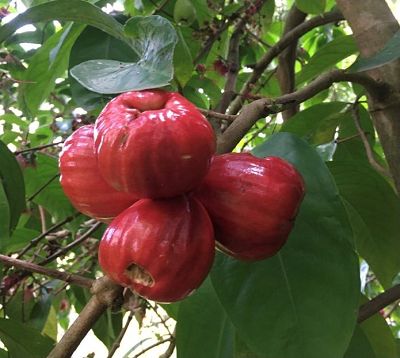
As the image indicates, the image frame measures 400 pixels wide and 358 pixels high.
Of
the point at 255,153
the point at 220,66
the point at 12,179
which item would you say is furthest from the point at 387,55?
the point at 220,66

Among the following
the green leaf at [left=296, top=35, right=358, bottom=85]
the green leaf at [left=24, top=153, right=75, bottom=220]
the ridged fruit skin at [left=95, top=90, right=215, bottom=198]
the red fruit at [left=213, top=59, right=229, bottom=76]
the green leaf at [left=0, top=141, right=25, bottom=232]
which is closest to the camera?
the ridged fruit skin at [left=95, top=90, right=215, bottom=198]

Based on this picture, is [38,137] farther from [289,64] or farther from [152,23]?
[152,23]

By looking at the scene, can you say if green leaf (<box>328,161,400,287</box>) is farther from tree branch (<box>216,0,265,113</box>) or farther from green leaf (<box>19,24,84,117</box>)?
green leaf (<box>19,24,84,117</box>)

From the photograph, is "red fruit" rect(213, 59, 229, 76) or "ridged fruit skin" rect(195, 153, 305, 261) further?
"red fruit" rect(213, 59, 229, 76)

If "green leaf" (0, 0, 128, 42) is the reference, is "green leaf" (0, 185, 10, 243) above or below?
below

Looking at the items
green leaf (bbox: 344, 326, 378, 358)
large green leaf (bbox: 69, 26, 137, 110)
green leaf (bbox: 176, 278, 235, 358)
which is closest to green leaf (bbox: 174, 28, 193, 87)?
large green leaf (bbox: 69, 26, 137, 110)

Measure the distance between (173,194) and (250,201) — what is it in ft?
0.17

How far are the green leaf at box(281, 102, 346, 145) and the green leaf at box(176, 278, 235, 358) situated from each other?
26 centimetres

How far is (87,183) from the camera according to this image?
378mm

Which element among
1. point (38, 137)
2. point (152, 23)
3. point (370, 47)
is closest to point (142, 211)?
point (152, 23)

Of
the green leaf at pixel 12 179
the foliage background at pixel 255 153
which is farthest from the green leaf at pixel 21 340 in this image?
the green leaf at pixel 12 179

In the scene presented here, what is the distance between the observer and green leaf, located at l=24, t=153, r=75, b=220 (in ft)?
2.98

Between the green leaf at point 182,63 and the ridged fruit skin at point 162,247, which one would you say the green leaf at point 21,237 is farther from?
the ridged fruit skin at point 162,247

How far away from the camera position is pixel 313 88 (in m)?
0.48
